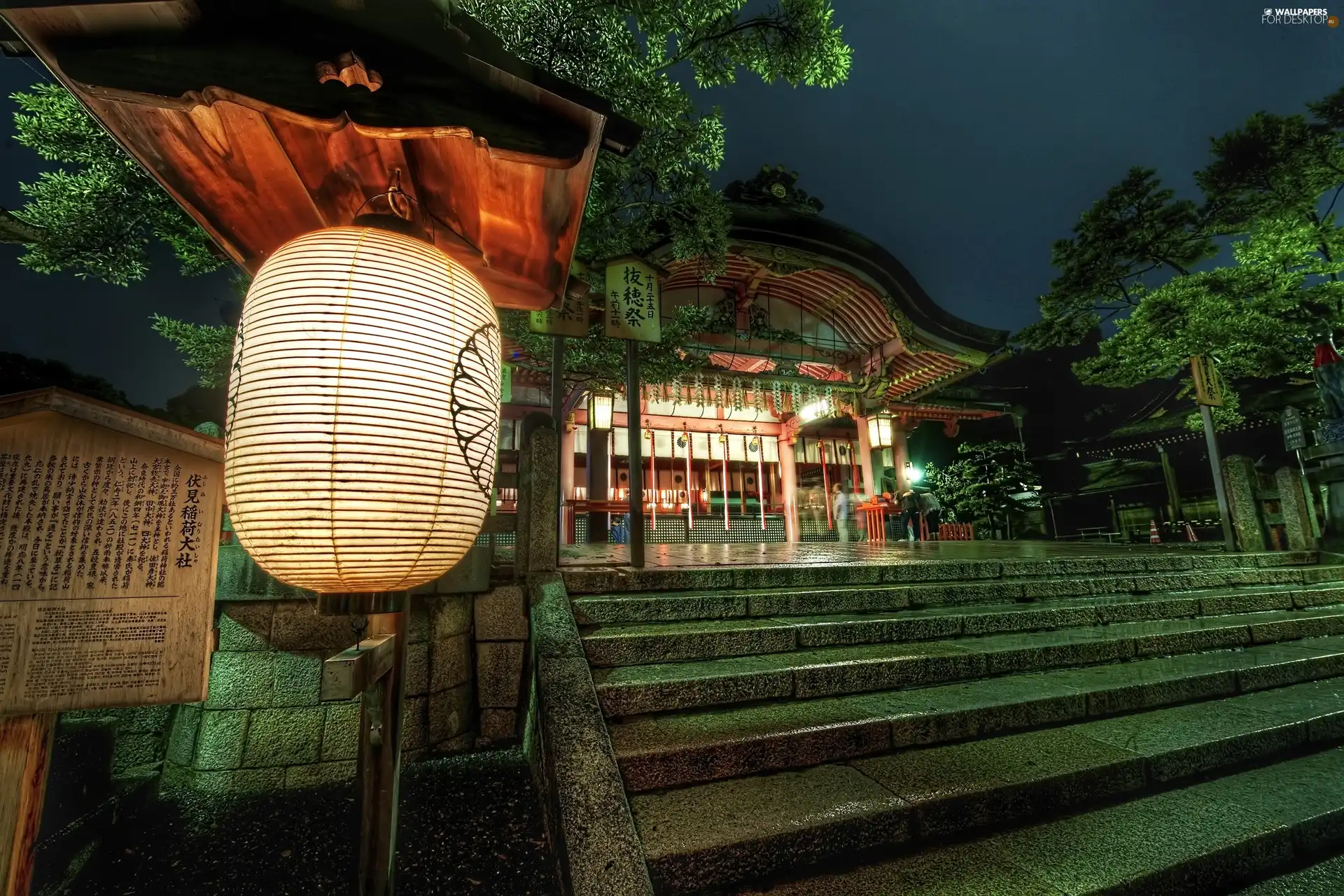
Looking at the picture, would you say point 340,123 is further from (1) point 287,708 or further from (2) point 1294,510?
(2) point 1294,510

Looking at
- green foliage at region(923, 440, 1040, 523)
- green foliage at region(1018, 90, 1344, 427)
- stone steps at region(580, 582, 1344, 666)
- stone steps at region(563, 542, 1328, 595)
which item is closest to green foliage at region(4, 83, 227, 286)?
stone steps at region(563, 542, 1328, 595)

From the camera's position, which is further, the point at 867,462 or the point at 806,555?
the point at 867,462

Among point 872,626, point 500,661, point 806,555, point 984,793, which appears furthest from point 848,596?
point 806,555

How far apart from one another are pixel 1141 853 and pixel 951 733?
0.94 meters

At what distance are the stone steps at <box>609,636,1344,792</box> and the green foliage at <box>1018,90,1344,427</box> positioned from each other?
41.2ft

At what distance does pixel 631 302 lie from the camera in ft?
A: 18.7

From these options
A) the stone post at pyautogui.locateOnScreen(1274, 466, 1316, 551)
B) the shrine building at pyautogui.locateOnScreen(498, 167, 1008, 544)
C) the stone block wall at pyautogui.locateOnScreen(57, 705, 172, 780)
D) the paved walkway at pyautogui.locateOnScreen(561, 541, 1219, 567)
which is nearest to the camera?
the stone block wall at pyautogui.locateOnScreen(57, 705, 172, 780)

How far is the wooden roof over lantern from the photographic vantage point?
5.80 feet

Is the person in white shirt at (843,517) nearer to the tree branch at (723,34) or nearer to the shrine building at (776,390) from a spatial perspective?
the shrine building at (776,390)

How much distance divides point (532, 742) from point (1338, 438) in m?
14.0

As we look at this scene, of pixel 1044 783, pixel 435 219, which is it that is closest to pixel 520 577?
pixel 435 219

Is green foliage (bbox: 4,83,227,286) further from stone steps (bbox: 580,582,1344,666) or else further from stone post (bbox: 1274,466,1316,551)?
stone post (bbox: 1274,466,1316,551)

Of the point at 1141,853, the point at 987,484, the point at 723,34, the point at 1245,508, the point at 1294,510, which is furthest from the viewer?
the point at 987,484

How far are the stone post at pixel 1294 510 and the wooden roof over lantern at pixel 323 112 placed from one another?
1318cm
